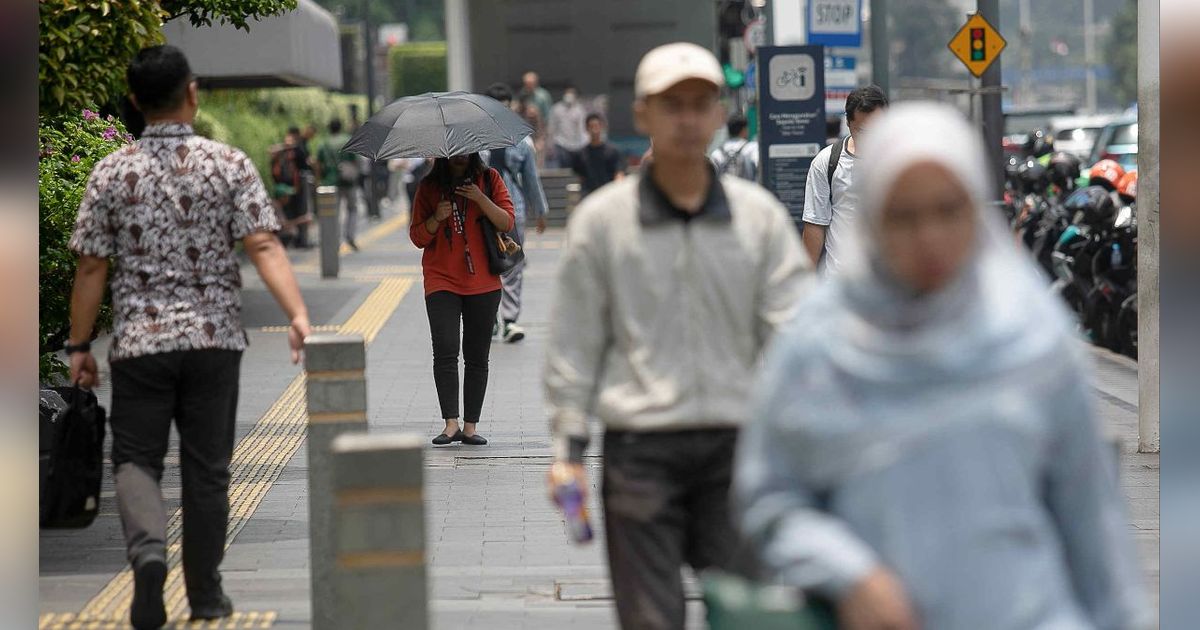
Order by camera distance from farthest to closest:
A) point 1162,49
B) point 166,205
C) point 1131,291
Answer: point 1131,291
point 1162,49
point 166,205

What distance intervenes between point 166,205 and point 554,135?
27103mm

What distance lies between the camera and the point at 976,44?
53.5 feet

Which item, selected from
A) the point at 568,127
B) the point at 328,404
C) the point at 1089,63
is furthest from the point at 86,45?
the point at 1089,63

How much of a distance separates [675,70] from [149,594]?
256 cm

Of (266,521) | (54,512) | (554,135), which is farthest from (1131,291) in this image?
(554,135)

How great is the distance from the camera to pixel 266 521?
318 inches

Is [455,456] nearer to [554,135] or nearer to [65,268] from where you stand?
[65,268]

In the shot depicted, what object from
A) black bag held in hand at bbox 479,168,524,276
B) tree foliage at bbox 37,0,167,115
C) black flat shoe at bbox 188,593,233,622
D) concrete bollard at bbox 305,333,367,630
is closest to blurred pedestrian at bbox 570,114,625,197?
black bag held in hand at bbox 479,168,524,276

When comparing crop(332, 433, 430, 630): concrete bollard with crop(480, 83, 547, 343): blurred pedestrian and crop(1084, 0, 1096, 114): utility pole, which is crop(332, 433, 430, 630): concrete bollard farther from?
crop(1084, 0, 1096, 114): utility pole

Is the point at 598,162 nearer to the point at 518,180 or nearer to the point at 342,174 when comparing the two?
the point at 342,174

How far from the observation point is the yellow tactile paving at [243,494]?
634 cm

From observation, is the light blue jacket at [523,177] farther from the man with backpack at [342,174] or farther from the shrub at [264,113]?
the man with backpack at [342,174]

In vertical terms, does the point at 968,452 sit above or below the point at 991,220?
below

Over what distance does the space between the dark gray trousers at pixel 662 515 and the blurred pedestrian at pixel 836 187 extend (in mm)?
4433
